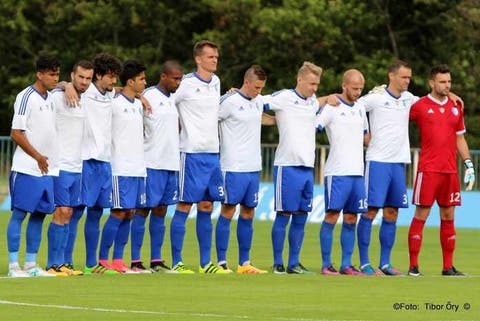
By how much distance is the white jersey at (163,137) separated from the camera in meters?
18.3

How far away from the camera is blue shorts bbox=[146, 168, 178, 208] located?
59.9 feet

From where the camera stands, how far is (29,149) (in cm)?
1675

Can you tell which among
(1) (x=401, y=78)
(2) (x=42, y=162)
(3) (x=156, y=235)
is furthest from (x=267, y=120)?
(2) (x=42, y=162)

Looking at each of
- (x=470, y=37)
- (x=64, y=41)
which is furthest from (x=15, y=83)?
(x=470, y=37)

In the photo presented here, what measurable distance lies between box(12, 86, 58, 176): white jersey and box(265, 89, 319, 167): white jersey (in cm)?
289

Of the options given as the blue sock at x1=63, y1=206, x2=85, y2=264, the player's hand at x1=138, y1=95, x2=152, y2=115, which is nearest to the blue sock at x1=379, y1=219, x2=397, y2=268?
the player's hand at x1=138, y1=95, x2=152, y2=115

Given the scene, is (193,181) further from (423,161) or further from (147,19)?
(147,19)

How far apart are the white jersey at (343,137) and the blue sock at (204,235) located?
1.49 m

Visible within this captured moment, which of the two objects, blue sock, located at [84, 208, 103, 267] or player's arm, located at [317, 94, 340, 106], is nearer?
blue sock, located at [84, 208, 103, 267]

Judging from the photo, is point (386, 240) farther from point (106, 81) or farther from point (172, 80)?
point (106, 81)

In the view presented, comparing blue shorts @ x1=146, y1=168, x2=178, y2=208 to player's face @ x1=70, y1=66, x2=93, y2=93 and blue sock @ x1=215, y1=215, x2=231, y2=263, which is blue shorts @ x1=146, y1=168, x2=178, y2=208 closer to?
blue sock @ x1=215, y1=215, x2=231, y2=263

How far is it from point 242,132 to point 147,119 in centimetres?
109

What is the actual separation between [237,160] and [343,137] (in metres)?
1.24

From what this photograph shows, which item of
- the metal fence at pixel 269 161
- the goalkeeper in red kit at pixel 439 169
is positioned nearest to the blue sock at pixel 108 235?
the goalkeeper in red kit at pixel 439 169
